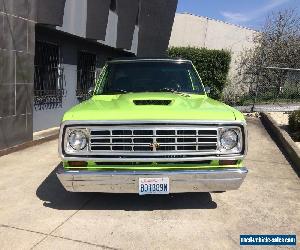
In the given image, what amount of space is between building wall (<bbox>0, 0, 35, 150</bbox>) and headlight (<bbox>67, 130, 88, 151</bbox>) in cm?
383

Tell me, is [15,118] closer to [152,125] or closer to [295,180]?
[152,125]

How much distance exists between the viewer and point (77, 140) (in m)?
4.14

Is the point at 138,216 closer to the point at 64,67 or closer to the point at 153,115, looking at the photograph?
the point at 153,115

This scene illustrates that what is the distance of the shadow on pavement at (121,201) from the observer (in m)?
4.59

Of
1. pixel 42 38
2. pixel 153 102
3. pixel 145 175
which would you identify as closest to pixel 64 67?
pixel 42 38

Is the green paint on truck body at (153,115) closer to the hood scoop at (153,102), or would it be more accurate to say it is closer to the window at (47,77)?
the hood scoop at (153,102)

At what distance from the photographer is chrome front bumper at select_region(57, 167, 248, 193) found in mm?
4020

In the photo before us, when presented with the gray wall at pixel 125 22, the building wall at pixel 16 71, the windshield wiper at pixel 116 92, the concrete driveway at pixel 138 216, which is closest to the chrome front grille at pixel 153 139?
the concrete driveway at pixel 138 216

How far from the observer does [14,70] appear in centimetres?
769

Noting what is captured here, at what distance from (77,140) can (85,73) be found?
986cm

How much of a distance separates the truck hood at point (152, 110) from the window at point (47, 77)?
5.69 metres

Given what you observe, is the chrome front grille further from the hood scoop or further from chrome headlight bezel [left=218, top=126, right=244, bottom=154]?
the hood scoop

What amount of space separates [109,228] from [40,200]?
4.39ft

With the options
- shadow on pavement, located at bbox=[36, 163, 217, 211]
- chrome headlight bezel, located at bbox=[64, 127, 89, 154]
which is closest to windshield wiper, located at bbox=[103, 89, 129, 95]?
chrome headlight bezel, located at bbox=[64, 127, 89, 154]
